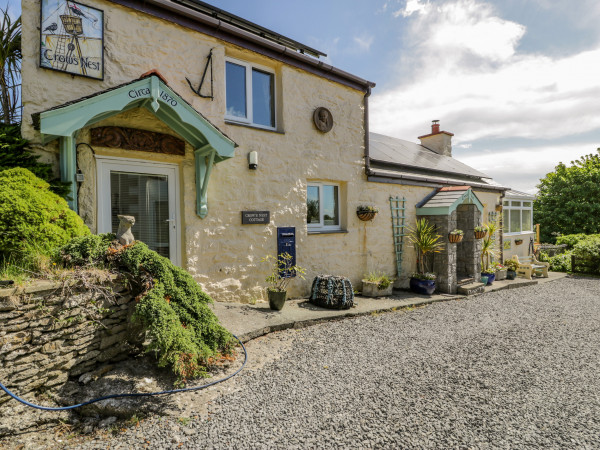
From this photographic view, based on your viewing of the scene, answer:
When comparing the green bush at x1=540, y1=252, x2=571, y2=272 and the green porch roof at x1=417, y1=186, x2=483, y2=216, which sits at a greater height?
the green porch roof at x1=417, y1=186, x2=483, y2=216

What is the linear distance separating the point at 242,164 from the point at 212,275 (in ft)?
7.37

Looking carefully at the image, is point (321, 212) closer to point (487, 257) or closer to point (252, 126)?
point (252, 126)

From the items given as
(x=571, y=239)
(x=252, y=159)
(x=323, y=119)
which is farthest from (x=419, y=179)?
(x=571, y=239)

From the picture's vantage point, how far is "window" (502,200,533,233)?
13695 mm

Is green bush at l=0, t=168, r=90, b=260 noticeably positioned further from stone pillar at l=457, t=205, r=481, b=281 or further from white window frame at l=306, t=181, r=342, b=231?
stone pillar at l=457, t=205, r=481, b=281

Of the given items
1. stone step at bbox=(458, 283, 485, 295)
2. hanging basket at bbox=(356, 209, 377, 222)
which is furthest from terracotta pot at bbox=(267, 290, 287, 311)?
stone step at bbox=(458, 283, 485, 295)

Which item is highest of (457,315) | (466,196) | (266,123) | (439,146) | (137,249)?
(439,146)

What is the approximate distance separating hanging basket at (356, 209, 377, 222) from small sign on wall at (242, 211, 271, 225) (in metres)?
2.67

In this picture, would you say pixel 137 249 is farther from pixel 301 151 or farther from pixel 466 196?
pixel 466 196

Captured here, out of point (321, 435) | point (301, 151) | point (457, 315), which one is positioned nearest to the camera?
point (321, 435)

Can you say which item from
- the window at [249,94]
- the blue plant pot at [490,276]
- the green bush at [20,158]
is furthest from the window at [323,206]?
the blue plant pot at [490,276]

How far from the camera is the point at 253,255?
6512mm

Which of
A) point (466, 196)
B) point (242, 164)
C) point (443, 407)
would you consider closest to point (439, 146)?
point (466, 196)

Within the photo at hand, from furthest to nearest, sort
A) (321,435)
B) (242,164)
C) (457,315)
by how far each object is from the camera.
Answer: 1. (457,315)
2. (242,164)
3. (321,435)
